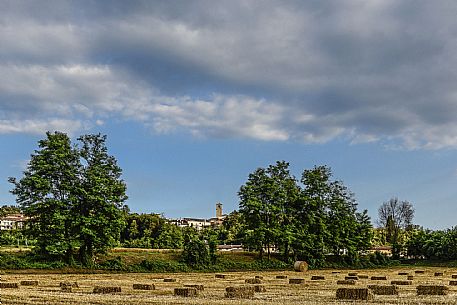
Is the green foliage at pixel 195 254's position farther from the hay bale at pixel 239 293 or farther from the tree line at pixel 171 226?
the hay bale at pixel 239 293

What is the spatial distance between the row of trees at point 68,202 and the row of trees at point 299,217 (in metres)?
18.3

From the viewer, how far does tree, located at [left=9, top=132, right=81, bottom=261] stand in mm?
53469

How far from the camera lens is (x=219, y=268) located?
60719mm

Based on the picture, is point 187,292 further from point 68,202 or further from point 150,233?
point 150,233

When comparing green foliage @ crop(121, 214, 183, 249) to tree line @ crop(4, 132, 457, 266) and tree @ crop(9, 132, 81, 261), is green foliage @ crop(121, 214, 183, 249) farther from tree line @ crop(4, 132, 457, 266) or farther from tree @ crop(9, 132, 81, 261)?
tree @ crop(9, 132, 81, 261)

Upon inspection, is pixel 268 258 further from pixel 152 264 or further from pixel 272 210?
pixel 152 264

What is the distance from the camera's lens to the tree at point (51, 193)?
53.5m

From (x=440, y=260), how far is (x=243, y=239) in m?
34.3

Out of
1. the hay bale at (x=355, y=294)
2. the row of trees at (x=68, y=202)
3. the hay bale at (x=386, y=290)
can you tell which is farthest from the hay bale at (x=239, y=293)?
the row of trees at (x=68, y=202)

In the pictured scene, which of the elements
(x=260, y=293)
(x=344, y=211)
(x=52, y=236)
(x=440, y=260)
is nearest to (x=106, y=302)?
(x=260, y=293)

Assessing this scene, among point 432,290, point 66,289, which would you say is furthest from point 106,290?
point 432,290

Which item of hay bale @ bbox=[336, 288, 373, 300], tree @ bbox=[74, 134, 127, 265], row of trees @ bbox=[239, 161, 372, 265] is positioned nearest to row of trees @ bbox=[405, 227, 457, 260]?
row of trees @ bbox=[239, 161, 372, 265]

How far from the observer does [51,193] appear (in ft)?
181

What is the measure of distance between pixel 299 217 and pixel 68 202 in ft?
104
